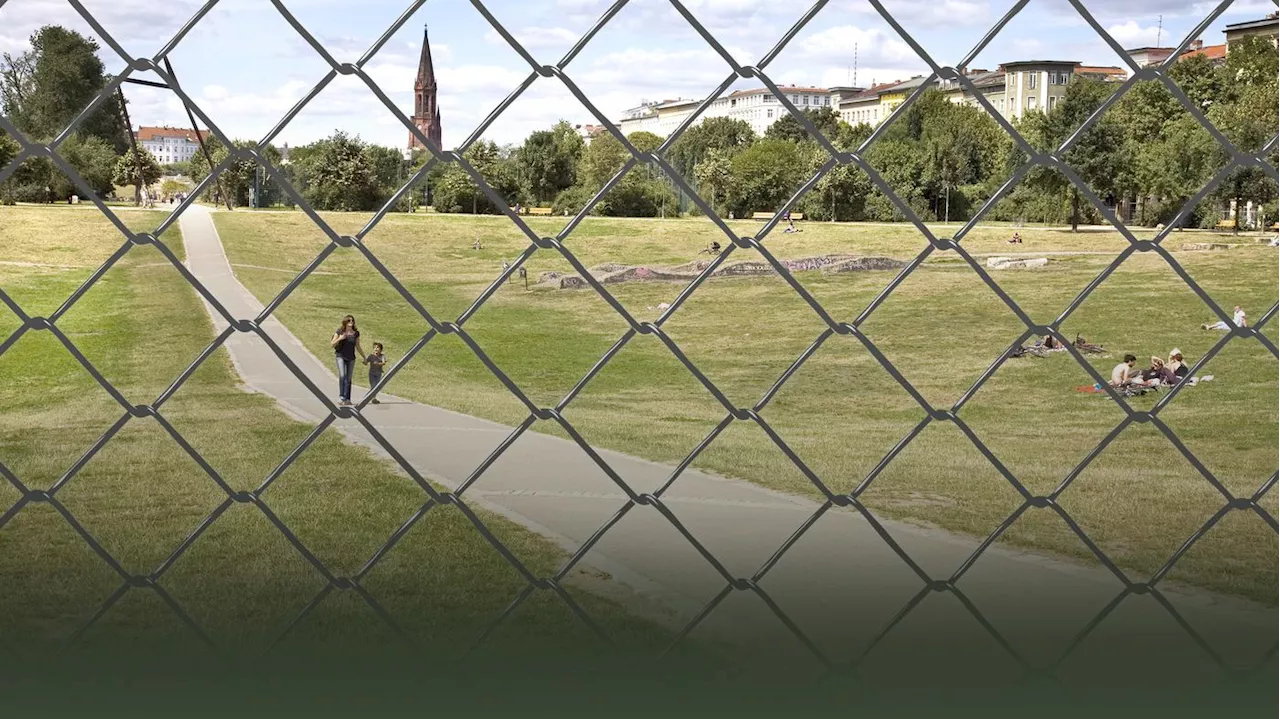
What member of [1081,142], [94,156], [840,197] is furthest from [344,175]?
[840,197]

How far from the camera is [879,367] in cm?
1723

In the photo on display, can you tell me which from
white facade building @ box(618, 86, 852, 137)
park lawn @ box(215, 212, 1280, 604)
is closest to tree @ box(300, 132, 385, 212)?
park lawn @ box(215, 212, 1280, 604)

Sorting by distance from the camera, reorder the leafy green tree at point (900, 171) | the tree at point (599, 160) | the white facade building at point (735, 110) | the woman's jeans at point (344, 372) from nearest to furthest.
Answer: the woman's jeans at point (344, 372) < the tree at point (599, 160) < the leafy green tree at point (900, 171) < the white facade building at point (735, 110)

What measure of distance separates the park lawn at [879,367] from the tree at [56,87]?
3.37 meters

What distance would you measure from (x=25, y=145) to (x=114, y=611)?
150 centimetres

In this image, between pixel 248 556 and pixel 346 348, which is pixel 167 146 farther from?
pixel 248 556

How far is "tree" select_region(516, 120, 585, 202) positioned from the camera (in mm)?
21438

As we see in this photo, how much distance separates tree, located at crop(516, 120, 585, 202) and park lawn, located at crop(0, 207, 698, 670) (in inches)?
356

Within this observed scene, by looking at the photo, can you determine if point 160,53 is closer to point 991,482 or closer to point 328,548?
point 328,548

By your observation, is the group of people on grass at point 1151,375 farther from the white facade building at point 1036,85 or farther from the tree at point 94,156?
the white facade building at point 1036,85

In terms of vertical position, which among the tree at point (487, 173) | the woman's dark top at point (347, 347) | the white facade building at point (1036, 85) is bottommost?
the woman's dark top at point (347, 347)

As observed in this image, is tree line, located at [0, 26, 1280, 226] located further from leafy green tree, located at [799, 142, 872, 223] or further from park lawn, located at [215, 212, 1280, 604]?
park lawn, located at [215, 212, 1280, 604]

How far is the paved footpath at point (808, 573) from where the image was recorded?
283cm

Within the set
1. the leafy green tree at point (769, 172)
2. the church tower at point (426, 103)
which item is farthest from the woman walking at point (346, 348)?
the leafy green tree at point (769, 172)
